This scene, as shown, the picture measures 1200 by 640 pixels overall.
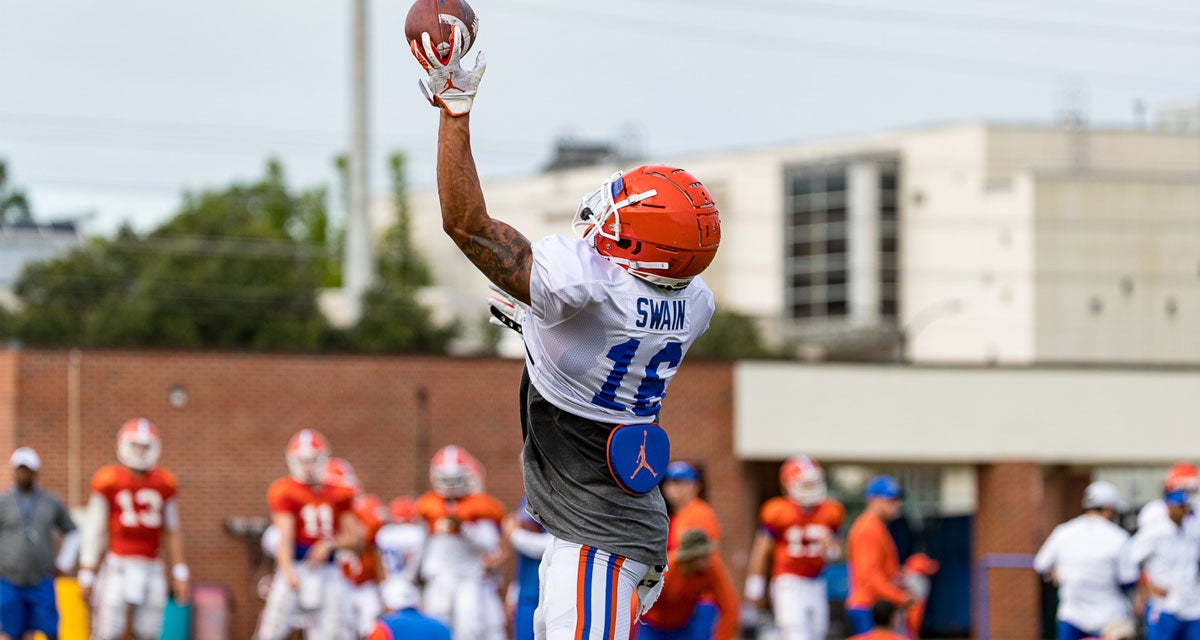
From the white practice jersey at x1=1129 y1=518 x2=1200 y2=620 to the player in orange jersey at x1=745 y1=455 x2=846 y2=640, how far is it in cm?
371

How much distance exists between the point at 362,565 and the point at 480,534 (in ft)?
4.49

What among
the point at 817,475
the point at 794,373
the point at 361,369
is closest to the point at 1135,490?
the point at 794,373

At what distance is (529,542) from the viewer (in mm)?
16141

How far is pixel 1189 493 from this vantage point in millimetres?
13922

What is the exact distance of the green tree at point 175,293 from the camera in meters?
51.1

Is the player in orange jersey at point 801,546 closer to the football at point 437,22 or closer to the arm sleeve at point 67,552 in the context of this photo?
the arm sleeve at point 67,552

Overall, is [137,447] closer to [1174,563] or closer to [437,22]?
[1174,563]

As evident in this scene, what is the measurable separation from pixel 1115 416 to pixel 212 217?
3950cm

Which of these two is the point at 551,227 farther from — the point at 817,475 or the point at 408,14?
the point at 408,14

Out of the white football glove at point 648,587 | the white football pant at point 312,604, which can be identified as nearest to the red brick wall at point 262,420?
the white football pant at point 312,604

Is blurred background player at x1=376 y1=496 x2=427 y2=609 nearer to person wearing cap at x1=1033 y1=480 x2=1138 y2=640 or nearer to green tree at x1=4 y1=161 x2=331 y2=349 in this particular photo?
person wearing cap at x1=1033 y1=480 x2=1138 y2=640

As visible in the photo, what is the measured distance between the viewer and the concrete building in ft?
192

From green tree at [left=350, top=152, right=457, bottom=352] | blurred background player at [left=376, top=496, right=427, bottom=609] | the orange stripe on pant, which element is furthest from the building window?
the orange stripe on pant

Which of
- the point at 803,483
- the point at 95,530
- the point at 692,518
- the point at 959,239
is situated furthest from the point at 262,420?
the point at 959,239
